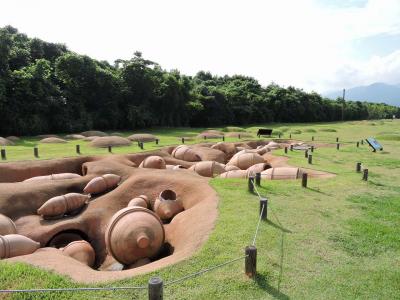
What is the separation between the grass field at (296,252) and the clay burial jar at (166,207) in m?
2.18

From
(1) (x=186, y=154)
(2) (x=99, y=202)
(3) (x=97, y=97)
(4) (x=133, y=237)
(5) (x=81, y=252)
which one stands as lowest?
(5) (x=81, y=252)

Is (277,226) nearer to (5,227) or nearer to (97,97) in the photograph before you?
(5,227)

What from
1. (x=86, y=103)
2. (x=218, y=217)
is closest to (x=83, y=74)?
(x=86, y=103)

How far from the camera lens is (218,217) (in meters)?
11.0

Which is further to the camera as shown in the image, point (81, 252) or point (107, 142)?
point (107, 142)

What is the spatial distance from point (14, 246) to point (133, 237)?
344 cm

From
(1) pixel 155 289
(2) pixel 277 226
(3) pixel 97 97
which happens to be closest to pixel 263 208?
(2) pixel 277 226

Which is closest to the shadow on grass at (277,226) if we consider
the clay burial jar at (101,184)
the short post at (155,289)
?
the short post at (155,289)

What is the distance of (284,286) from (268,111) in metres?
58.5

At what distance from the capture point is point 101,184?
18.3 metres

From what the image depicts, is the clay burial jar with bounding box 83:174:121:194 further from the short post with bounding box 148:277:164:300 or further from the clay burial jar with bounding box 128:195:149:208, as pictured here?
the short post with bounding box 148:277:164:300

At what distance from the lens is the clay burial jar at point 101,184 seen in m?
18.1

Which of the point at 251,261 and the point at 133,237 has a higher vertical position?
the point at 251,261

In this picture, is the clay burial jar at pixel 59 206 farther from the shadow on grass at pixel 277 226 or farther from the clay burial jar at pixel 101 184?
the shadow on grass at pixel 277 226
